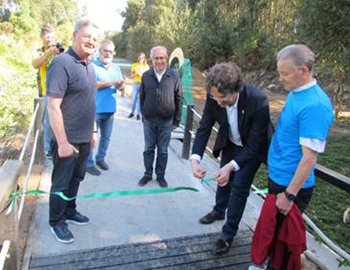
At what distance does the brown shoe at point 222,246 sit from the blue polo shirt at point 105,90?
7.90 feet

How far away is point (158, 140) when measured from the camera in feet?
14.7

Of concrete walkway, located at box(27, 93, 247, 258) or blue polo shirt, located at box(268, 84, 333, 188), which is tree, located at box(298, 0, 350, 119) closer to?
concrete walkway, located at box(27, 93, 247, 258)

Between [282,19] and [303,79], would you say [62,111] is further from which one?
[282,19]

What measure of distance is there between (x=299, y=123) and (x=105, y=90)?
3114 mm

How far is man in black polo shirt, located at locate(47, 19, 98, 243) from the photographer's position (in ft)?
9.05

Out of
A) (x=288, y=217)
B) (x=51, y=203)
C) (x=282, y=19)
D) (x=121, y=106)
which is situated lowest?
(x=121, y=106)

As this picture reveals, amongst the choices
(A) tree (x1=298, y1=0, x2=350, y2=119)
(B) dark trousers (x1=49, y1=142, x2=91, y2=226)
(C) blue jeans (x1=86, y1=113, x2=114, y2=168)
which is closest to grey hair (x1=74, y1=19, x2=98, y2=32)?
(B) dark trousers (x1=49, y1=142, x2=91, y2=226)

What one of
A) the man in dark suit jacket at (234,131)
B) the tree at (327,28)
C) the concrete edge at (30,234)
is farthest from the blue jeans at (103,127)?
the tree at (327,28)

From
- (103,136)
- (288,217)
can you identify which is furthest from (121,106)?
(288,217)

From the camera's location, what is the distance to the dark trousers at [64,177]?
2.98 meters

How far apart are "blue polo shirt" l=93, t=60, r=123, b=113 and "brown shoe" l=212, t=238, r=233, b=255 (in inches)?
94.8

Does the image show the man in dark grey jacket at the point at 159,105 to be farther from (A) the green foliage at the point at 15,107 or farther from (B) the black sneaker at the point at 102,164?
(A) the green foliage at the point at 15,107

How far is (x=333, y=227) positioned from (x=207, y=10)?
77.4 ft

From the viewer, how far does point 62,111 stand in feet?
9.57
